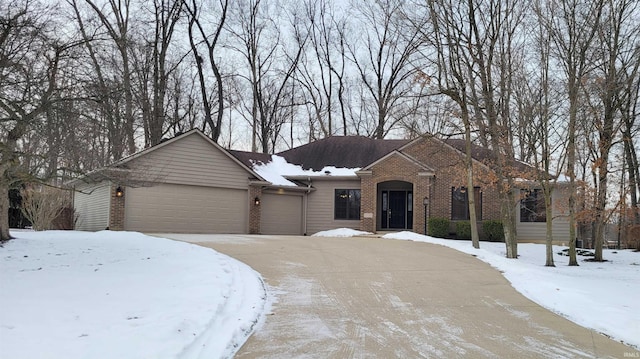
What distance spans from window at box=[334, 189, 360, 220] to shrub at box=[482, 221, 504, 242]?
5800mm

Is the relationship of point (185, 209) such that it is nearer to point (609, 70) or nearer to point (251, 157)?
point (251, 157)

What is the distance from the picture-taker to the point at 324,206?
23625mm

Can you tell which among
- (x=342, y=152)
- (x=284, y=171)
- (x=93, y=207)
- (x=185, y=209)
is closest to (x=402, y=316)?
(x=185, y=209)

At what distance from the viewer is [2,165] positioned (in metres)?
9.69

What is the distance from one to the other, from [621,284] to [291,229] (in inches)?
598

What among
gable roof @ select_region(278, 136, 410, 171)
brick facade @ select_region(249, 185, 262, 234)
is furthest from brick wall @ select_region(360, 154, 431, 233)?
brick facade @ select_region(249, 185, 262, 234)

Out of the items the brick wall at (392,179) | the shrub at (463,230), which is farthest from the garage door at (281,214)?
the shrub at (463,230)

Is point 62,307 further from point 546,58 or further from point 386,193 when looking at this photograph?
point 386,193

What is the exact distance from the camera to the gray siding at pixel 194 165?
1928 centimetres

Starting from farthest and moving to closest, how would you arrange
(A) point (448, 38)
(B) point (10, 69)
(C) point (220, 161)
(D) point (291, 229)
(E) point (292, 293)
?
(D) point (291, 229) → (C) point (220, 161) → (A) point (448, 38) → (B) point (10, 69) → (E) point (292, 293)

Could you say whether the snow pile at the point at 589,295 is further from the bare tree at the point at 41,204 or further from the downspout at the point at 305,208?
the bare tree at the point at 41,204

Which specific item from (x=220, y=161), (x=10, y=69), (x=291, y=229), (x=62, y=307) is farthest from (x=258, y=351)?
(x=291, y=229)

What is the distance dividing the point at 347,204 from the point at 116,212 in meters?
10.3

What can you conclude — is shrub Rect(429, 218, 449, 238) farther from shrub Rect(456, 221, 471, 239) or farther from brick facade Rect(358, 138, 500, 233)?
brick facade Rect(358, 138, 500, 233)
